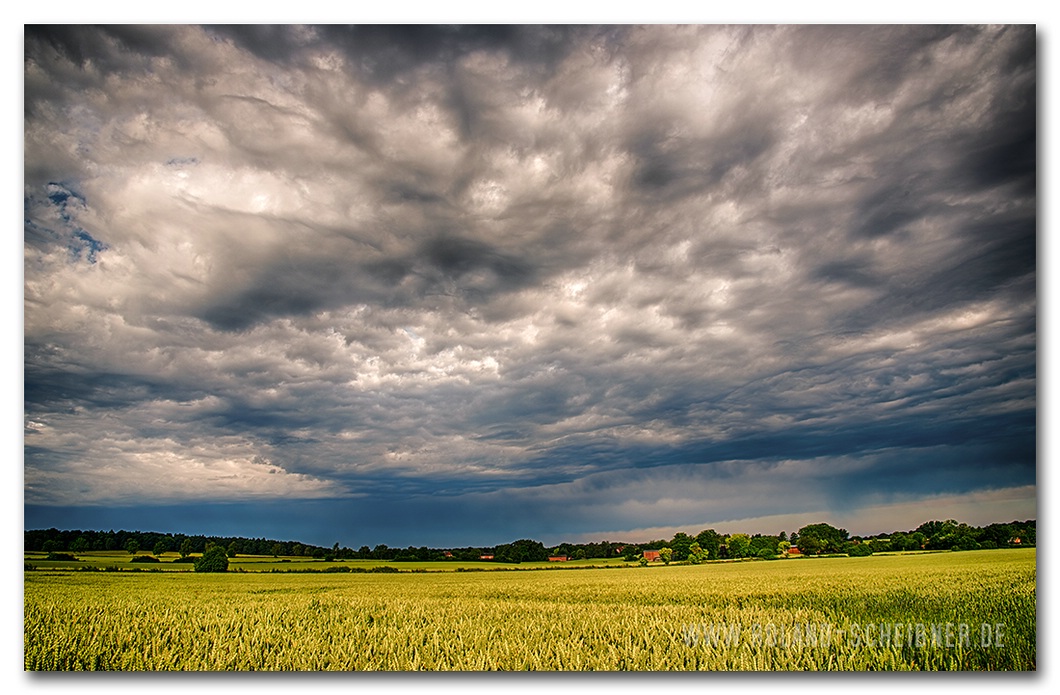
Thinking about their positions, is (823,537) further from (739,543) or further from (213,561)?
(213,561)

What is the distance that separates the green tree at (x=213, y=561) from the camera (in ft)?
18.0

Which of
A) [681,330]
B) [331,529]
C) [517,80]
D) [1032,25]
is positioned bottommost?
[331,529]

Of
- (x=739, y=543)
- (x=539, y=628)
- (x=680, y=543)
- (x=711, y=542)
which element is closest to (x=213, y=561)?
(x=539, y=628)

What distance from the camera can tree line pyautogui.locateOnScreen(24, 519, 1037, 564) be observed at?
4.99m

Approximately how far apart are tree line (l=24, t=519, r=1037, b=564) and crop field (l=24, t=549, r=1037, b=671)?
183mm

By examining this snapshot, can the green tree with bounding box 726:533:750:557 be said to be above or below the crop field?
above

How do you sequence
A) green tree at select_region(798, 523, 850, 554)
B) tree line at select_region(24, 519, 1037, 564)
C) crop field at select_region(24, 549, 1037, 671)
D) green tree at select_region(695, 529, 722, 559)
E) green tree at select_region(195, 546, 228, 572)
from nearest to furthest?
1. crop field at select_region(24, 549, 1037, 671)
2. tree line at select_region(24, 519, 1037, 564)
3. green tree at select_region(798, 523, 850, 554)
4. green tree at select_region(195, 546, 228, 572)
5. green tree at select_region(695, 529, 722, 559)

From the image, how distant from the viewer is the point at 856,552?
542 cm

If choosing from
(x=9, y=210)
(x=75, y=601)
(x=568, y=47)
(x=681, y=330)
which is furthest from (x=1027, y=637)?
(x=9, y=210)

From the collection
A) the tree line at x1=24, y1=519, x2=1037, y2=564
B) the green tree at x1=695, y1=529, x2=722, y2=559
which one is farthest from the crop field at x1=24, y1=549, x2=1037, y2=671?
the green tree at x1=695, y1=529, x2=722, y2=559

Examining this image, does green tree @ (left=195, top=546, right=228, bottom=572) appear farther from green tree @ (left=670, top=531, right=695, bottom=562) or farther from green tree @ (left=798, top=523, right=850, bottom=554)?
green tree @ (left=798, top=523, right=850, bottom=554)

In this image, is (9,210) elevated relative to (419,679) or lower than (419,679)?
elevated
